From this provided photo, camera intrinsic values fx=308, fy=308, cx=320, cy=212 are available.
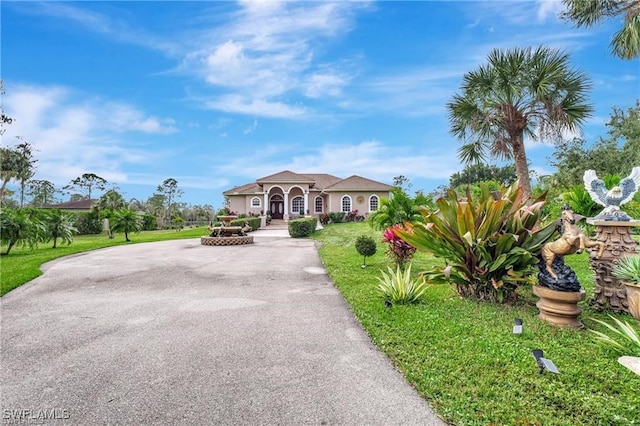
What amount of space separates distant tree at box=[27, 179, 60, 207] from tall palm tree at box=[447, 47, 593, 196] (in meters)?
60.8

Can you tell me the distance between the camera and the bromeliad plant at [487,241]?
4.45 m

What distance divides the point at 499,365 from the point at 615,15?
15.6m

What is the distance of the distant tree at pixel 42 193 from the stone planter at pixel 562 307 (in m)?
63.6

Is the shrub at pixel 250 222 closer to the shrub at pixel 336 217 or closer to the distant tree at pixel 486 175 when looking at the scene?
the shrub at pixel 336 217

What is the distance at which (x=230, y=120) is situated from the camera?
26859mm

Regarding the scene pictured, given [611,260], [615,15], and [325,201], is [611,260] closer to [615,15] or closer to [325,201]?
[615,15]

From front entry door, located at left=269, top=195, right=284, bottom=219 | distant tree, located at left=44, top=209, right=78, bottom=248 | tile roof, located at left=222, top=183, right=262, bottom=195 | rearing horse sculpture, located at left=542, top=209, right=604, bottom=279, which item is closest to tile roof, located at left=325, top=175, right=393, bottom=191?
front entry door, located at left=269, top=195, right=284, bottom=219

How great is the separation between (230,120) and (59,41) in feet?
53.2

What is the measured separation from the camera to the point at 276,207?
111ft

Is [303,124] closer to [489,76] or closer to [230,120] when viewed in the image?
[230,120]

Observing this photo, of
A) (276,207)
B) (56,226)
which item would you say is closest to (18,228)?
(56,226)

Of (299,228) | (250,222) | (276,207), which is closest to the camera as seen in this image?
(299,228)

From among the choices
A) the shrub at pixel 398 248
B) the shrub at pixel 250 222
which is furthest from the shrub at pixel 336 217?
the shrub at pixel 398 248

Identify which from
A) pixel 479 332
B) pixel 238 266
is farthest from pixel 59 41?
pixel 479 332
